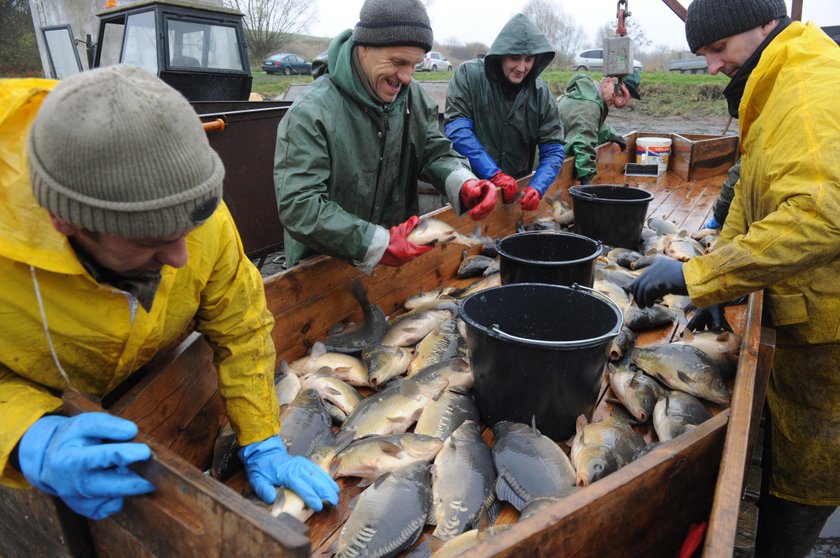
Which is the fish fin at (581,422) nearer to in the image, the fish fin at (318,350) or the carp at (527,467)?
the carp at (527,467)

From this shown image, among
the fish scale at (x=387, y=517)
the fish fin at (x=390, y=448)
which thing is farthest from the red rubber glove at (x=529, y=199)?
the fish scale at (x=387, y=517)

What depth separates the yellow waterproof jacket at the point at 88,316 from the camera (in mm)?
1370

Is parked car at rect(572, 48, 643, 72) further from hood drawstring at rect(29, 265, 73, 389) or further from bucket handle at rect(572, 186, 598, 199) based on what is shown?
hood drawstring at rect(29, 265, 73, 389)

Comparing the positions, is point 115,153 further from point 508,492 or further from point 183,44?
point 183,44

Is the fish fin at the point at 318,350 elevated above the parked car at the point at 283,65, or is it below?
below

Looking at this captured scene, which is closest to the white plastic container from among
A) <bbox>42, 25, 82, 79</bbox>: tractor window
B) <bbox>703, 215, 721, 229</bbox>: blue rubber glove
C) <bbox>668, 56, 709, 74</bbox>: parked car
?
<bbox>703, 215, 721, 229</bbox>: blue rubber glove

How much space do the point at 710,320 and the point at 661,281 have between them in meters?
0.61

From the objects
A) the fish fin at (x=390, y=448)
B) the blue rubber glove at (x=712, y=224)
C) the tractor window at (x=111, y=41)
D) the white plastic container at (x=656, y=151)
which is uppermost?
the tractor window at (x=111, y=41)

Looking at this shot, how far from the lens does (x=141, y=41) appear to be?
7.53 meters

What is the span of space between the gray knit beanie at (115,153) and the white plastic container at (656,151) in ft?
24.1

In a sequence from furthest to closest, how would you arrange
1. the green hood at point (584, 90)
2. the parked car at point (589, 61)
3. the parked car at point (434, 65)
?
the parked car at point (434, 65) → the parked car at point (589, 61) → the green hood at point (584, 90)

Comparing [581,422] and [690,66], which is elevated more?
[581,422]

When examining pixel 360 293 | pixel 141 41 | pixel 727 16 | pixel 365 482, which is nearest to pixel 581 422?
pixel 365 482

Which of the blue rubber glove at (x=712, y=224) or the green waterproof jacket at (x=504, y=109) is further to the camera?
the blue rubber glove at (x=712, y=224)
